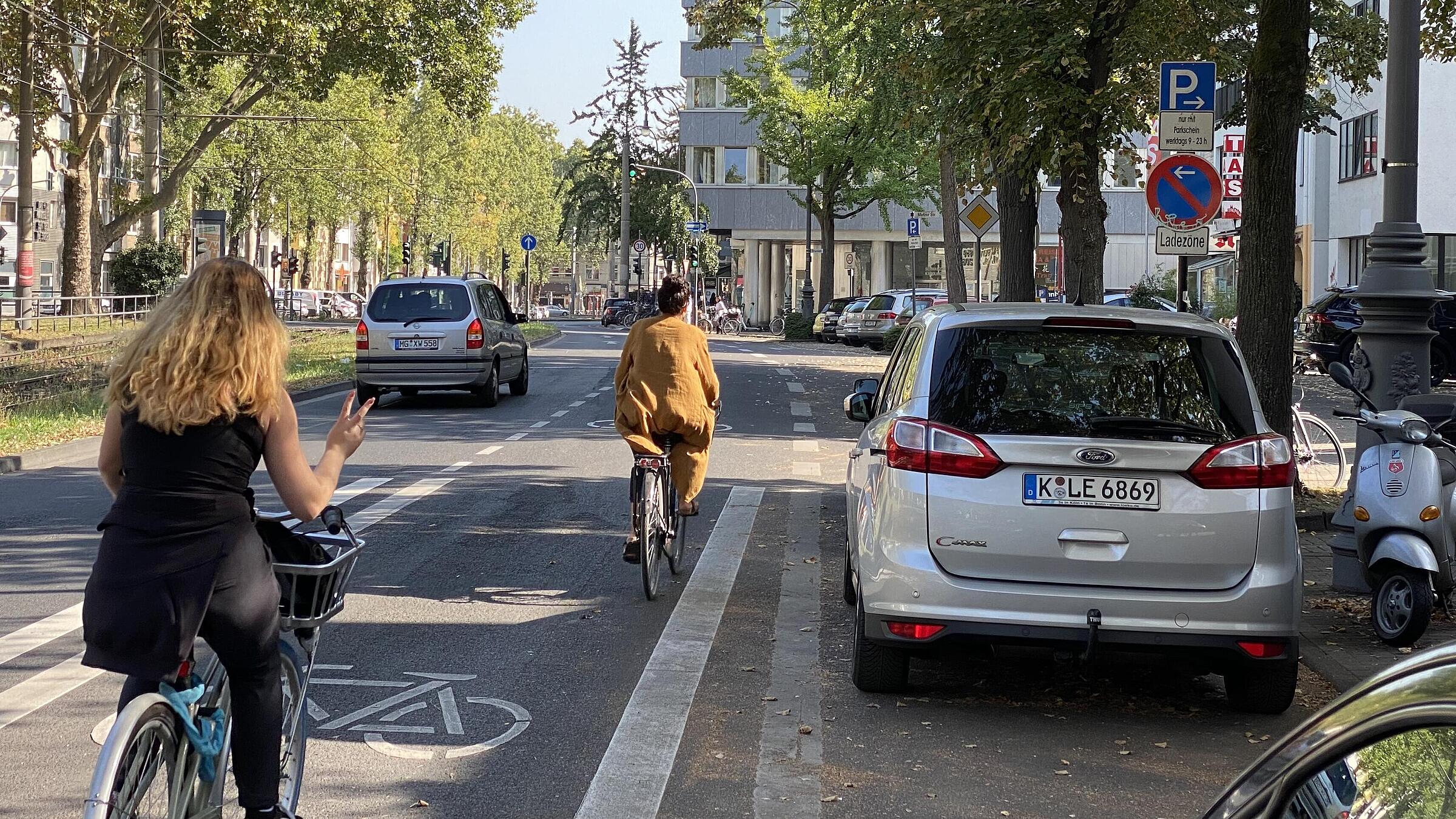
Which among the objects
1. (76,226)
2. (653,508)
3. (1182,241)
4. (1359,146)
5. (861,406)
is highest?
(1359,146)

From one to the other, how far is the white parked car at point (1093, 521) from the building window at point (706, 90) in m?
69.0

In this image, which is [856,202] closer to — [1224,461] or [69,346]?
[69,346]

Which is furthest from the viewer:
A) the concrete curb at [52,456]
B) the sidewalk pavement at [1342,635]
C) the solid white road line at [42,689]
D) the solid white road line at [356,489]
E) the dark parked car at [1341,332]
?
the dark parked car at [1341,332]

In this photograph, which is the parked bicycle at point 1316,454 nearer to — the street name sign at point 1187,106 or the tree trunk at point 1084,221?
the street name sign at point 1187,106

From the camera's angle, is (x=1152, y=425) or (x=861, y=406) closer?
(x=1152, y=425)

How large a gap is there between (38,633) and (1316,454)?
426 inches

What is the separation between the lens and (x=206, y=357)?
367cm

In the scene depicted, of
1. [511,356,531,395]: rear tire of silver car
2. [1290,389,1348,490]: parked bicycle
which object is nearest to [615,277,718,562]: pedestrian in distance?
[1290,389,1348,490]: parked bicycle

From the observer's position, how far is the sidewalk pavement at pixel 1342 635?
720cm

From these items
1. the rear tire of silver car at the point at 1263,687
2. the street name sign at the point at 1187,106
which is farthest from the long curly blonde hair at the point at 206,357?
the street name sign at the point at 1187,106

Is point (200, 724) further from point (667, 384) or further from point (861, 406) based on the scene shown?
point (667, 384)

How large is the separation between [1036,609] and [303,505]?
3.14 meters

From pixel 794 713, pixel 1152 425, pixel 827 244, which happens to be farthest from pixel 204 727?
pixel 827 244

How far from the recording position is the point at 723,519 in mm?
11977
